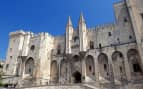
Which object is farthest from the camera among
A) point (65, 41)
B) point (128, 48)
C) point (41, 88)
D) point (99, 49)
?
point (65, 41)

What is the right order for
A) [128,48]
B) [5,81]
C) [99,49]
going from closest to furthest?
[128,48]
[99,49]
[5,81]

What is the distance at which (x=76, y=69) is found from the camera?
34594mm

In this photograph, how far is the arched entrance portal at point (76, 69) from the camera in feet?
113

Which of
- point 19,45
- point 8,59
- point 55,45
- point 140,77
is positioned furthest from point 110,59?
point 8,59

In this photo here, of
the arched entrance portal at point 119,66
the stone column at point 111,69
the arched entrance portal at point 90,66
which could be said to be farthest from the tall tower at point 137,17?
the arched entrance portal at point 90,66

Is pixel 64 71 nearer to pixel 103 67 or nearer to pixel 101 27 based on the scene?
pixel 103 67

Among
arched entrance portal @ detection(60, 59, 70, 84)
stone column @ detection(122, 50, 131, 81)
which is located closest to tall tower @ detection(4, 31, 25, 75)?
arched entrance portal @ detection(60, 59, 70, 84)

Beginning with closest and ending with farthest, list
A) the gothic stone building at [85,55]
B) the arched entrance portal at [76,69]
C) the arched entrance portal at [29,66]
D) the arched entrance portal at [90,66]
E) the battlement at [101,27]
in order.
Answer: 1. the gothic stone building at [85,55]
2. the arched entrance portal at [90,66]
3. the arched entrance portal at [76,69]
4. the battlement at [101,27]
5. the arched entrance portal at [29,66]

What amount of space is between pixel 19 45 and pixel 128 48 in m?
25.7

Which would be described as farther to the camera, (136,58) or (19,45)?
(19,45)

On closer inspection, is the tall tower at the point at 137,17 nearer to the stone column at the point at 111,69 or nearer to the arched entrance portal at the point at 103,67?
the stone column at the point at 111,69

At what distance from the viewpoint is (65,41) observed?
3884 centimetres

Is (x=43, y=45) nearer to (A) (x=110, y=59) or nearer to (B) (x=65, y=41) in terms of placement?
(B) (x=65, y=41)

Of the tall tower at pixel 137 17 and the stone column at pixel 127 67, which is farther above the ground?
the tall tower at pixel 137 17
